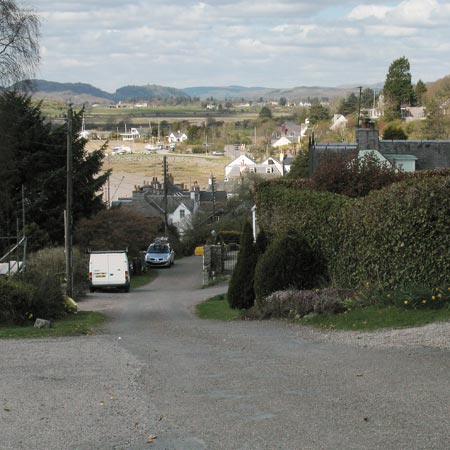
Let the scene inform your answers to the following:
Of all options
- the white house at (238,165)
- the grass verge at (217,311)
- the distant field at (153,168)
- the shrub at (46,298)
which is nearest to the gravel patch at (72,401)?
the shrub at (46,298)

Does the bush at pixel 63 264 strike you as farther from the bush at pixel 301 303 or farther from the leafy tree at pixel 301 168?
the leafy tree at pixel 301 168

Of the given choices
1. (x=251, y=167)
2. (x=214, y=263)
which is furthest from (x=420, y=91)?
(x=214, y=263)

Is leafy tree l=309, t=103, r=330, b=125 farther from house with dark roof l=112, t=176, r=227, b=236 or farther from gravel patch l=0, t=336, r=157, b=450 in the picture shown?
gravel patch l=0, t=336, r=157, b=450

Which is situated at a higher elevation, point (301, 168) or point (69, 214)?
point (301, 168)

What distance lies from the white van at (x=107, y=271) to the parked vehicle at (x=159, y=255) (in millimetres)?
18726

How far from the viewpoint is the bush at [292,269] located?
23.2 metres

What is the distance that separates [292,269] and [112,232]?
35.1 metres

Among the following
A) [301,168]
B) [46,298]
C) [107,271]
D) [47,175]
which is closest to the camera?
[46,298]

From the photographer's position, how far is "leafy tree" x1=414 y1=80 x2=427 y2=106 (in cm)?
11616

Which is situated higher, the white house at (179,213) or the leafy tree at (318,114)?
the leafy tree at (318,114)

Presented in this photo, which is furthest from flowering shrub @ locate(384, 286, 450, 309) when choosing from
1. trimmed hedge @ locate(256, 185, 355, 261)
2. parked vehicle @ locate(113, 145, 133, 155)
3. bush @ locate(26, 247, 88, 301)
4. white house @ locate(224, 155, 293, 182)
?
parked vehicle @ locate(113, 145, 133, 155)

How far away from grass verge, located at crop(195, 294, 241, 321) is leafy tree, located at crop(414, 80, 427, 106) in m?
88.3

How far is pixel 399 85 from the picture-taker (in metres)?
113

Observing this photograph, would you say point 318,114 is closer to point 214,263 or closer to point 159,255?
point 159,255
